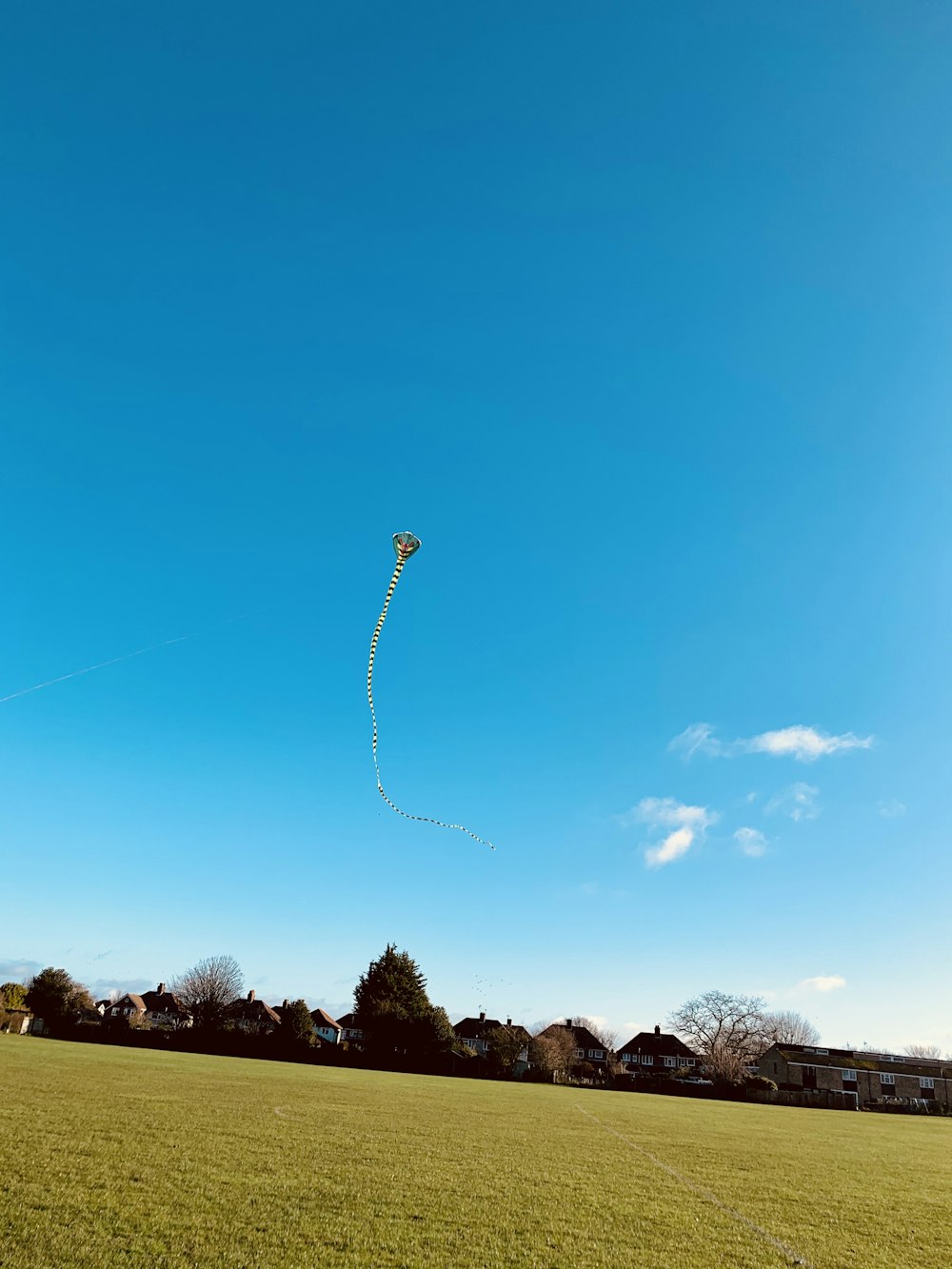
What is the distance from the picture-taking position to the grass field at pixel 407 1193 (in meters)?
8.82

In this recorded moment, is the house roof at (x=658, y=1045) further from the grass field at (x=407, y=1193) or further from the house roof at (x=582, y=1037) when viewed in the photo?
the grass field at (x=407, y=1193)

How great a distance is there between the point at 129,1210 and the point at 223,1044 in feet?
228

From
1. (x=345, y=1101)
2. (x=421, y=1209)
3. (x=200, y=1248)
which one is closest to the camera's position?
(x=200, y=1248)

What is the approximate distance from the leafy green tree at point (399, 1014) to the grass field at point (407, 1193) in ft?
168

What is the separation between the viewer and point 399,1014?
7250 cm

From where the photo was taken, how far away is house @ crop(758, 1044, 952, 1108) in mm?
87625

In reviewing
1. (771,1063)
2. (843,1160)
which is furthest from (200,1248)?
(771,1063)

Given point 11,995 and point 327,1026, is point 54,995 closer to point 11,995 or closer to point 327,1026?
point 11,995

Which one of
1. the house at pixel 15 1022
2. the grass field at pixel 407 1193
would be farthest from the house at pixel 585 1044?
the grass field at pixel 407 1193

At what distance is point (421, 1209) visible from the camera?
10969 millimetres

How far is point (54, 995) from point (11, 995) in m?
8.20

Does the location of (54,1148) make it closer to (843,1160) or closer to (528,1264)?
(528,1264)

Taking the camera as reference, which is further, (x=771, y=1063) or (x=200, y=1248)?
(x=771, y=1063)

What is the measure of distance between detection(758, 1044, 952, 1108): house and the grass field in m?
78.0
